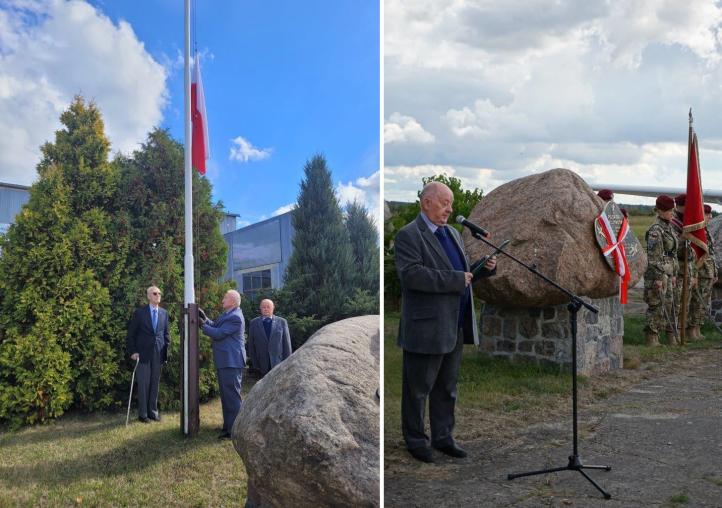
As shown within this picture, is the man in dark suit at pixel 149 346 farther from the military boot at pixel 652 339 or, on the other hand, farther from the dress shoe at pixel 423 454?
the military boot at pixel 652 339

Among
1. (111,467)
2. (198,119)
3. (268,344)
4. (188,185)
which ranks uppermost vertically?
(198,119)

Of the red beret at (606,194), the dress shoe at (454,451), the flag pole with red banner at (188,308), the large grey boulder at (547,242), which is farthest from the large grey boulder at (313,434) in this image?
the red beret at (606,194)

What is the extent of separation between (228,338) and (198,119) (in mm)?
906

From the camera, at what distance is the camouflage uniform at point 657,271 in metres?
7.43

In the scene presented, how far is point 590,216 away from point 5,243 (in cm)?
408

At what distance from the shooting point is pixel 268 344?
3209mm

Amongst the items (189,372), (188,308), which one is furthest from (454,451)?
(188,308)

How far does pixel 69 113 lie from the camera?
115 inches

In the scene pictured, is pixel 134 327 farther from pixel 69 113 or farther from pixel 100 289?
pixel 69 113

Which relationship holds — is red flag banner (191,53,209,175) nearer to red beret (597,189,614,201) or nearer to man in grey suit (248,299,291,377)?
man in grey suit (248,299,291,377)

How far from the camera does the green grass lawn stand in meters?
2.75

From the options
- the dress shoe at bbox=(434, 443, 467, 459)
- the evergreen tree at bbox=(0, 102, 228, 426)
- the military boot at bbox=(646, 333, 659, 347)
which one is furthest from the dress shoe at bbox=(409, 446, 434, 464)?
the military boot at bbox=(646, 333, 659, 347)

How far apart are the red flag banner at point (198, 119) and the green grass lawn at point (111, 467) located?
1.09 metres

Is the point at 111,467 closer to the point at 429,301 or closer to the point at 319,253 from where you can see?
the point at 319,253
